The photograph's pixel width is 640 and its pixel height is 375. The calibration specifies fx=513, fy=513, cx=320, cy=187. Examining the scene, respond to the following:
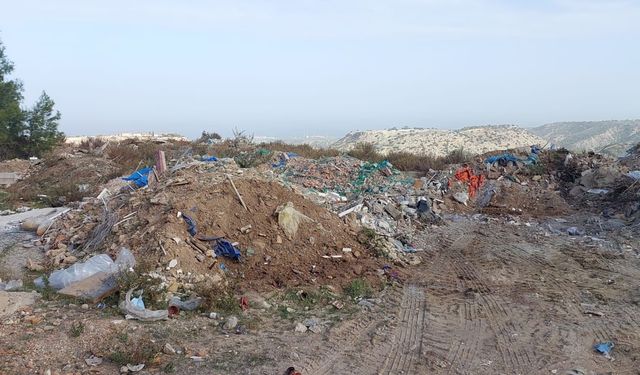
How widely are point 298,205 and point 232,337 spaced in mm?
3181

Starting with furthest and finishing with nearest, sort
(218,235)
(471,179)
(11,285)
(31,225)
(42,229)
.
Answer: (471,179), (31,225), (42,229), (218,235), (11,285)

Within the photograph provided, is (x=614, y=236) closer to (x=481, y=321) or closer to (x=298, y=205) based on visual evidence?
(x=481, y=321)

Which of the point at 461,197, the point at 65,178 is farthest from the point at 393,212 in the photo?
the point at 65,178

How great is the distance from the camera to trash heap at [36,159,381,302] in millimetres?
6125

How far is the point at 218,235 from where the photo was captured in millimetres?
6723

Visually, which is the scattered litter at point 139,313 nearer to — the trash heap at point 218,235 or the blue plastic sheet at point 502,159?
the trash heap at point 218,235

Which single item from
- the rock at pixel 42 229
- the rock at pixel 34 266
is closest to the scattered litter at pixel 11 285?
the rock at pixel 34 266

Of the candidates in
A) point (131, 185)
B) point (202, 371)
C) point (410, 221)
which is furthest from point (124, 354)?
point (410, 221)

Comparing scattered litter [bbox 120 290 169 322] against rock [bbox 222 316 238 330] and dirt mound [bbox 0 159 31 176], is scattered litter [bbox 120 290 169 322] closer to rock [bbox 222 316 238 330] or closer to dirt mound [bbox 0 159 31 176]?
rock [bbox 222 316 238 330]

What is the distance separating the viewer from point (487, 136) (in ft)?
96.5

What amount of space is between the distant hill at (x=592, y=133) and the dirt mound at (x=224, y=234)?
1079 inches

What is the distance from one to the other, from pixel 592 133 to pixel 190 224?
1498 inches

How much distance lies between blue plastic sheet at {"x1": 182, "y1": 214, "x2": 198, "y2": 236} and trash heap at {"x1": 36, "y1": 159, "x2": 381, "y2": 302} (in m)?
0.01

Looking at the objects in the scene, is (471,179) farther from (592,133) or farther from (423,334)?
(592,133)
